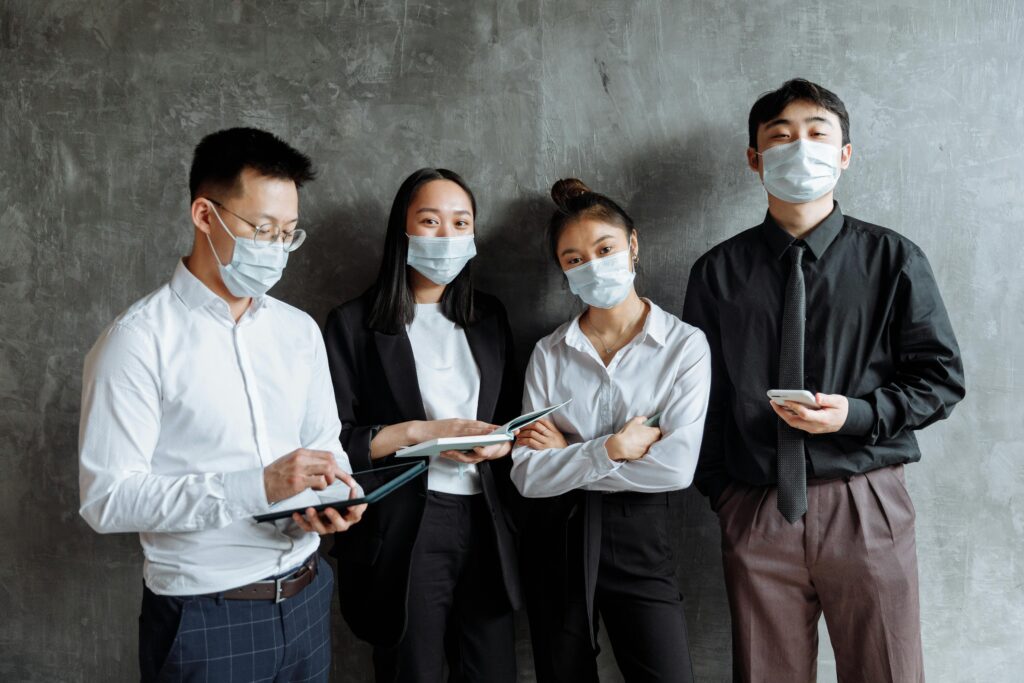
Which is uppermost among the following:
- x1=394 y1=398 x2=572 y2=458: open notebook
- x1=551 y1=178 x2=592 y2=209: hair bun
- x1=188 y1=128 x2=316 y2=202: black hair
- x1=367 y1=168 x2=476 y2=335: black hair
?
x1=188 y1=128 x2=316 y2=202: black hair

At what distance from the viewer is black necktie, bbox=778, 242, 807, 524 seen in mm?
2014

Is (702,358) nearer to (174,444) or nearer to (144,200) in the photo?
(174,444)

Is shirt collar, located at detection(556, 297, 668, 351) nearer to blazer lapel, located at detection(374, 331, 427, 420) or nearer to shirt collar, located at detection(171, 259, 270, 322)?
blazer lapel, located at detection(374, 331, 427, 420)

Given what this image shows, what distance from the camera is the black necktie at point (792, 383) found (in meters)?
2.01

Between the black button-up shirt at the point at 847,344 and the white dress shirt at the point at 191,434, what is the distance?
1.19 meters

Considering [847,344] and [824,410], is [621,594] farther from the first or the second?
[847,344]

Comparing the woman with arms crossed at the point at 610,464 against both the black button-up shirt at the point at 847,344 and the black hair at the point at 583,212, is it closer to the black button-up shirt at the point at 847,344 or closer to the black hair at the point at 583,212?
the black hair at the point at 583,212

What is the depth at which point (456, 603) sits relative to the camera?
2.23 m

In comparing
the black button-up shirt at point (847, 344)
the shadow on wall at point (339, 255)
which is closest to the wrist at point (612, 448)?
the black button-up shirt at point (847, 344)

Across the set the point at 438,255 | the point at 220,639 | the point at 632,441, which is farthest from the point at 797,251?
the point at 220,639

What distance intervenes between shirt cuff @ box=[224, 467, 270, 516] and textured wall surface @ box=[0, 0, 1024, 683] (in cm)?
114

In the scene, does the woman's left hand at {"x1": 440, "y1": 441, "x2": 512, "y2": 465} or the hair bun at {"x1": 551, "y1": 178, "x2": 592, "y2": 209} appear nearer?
the woman's left hand at {"x1": 440, "y1": 441, "x2": 512, "y2": 465}

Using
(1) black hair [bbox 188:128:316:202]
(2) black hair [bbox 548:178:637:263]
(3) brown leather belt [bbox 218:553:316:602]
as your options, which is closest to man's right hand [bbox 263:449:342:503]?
(3) brown leather belt [bbox 218:553:316:602]

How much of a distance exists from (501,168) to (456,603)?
1385mm
